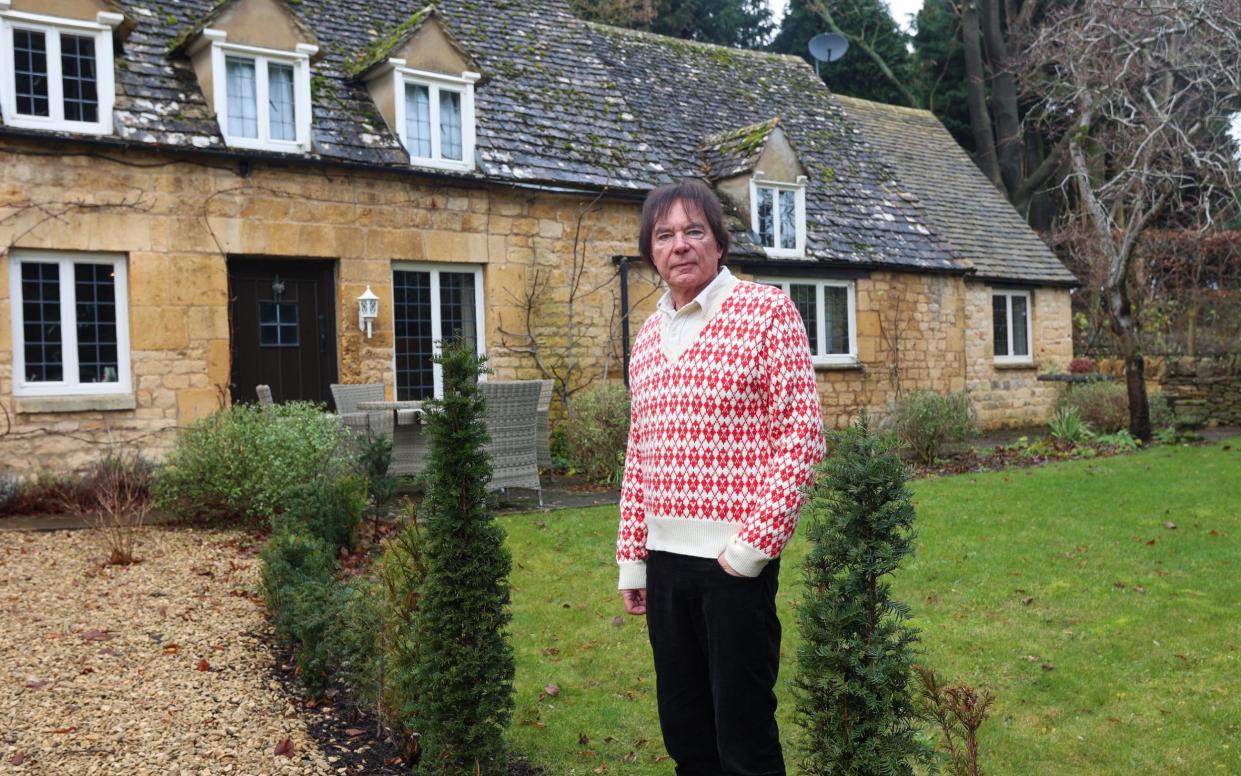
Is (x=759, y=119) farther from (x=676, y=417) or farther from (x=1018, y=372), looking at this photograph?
(x=676, y=417)

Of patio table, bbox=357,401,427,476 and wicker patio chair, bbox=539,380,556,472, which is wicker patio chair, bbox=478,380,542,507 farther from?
wicker patio chair, bbox=539,380,556,472

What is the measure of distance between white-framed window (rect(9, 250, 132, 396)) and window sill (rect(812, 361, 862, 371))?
1011 cm

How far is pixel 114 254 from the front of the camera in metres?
10.9

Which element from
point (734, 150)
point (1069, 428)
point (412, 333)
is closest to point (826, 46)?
point (734, 150)

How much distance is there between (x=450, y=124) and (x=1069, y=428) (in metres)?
10.0

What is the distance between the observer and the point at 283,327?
12.1m

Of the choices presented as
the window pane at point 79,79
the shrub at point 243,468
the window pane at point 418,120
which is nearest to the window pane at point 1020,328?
the window pane at point 418,120

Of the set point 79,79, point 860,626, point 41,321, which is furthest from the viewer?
point 79,79

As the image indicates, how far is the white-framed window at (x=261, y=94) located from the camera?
11.5 meters

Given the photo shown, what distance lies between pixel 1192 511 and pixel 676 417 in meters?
8.08

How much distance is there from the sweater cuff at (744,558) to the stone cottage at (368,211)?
383 inches

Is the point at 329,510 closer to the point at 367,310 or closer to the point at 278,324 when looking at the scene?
the point at 367,310

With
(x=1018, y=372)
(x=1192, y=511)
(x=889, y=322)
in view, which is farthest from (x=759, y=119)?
(x=1192, y=511)

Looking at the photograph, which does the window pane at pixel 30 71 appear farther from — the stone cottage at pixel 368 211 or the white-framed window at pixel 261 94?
the white-framed window at pixel 261 94
